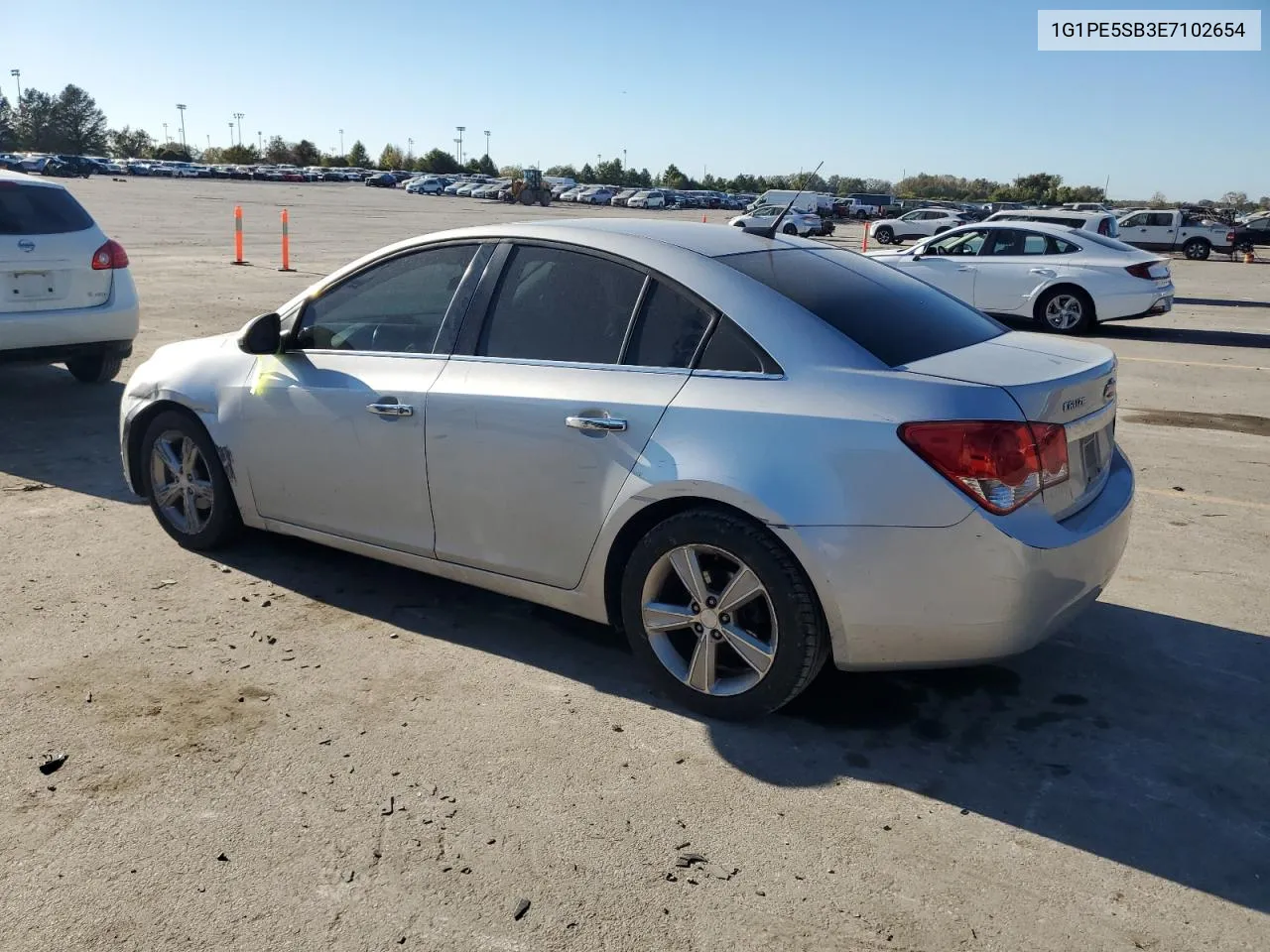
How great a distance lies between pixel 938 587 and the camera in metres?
3.46

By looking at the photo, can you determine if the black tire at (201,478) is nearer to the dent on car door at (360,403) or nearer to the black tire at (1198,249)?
the dent on car door at (360,403)

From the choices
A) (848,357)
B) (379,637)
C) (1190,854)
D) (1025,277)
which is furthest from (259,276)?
(1190,854)

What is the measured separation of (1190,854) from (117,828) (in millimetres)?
2996

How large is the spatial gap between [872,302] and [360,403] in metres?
2.06

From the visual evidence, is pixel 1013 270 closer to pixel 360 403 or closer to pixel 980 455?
pixel 360 403

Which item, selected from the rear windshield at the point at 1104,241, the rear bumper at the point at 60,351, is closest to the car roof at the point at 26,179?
the rear bumper at the point at 60,351

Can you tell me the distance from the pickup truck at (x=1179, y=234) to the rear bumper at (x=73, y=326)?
34.2 meters

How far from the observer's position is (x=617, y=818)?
3.26 meters

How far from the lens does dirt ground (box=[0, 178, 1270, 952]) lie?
2838 mm

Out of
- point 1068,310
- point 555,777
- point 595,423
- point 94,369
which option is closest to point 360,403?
point 595,423

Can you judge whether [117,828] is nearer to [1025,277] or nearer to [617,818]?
[617,818]

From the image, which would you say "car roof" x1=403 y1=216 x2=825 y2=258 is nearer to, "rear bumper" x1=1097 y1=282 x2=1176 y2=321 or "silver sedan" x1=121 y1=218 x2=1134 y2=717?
"silver sedan" x1=121 y1=218 x2=1134 y2=717

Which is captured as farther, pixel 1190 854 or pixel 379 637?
pixel 379 637

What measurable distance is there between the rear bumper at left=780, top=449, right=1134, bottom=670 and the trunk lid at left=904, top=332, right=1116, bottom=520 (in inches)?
9.2
